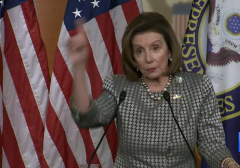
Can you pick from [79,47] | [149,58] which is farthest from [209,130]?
[79,47]

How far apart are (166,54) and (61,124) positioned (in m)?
1.28

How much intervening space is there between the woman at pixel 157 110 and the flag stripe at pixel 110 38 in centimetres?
109

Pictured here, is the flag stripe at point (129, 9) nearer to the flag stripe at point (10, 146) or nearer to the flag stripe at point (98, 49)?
the flag stripe at point (98, 49)

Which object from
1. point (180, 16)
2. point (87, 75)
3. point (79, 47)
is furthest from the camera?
point (180, 16)

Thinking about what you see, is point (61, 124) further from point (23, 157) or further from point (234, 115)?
point (234, 115)

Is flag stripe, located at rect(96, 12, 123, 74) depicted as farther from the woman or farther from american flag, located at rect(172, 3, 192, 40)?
the woman

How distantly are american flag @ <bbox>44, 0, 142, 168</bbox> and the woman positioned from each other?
1081 millimetres

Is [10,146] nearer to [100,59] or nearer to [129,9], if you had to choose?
[100,59]

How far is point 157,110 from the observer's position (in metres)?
1.33

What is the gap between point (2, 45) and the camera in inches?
96.1

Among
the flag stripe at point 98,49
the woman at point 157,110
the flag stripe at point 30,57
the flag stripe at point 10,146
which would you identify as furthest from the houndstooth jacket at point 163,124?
the flag stripe at point 10,146

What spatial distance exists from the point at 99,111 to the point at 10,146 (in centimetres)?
139

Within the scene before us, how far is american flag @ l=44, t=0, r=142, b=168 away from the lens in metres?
2.43

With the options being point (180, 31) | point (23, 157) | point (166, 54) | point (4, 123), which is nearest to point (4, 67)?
point (4, 123)
